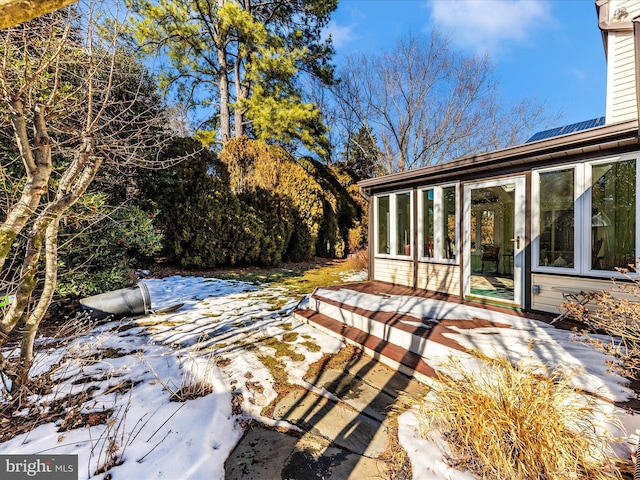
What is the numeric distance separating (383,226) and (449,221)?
5.29 ft

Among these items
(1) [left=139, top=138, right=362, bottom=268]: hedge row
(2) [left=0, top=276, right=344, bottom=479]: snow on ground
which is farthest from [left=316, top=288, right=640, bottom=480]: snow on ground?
(1) [left=139, top=138, right=362, bottom=268]: hedge row

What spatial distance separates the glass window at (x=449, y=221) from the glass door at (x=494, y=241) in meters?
0.25

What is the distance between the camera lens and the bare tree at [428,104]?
45.0 feet

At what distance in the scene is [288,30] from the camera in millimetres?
12047

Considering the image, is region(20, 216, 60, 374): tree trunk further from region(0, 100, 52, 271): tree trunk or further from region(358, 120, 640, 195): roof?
region(358, 120, 640, 195): roof

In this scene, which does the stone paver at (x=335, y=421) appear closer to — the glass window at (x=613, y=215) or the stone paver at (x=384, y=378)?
the stone paver at (x=384, y=378)

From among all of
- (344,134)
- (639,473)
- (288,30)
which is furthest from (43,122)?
(344,134)

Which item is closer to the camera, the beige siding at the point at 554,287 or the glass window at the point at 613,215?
the glass window at the point at 613,215

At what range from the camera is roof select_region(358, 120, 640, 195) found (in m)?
3.24

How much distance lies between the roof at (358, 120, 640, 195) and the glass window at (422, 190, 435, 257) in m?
0.32

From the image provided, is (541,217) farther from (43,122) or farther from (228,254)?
(228,254)

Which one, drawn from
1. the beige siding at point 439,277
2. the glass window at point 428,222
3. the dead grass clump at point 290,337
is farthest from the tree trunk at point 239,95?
the dead grass clump at point 290,337

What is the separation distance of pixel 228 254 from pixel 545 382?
8.71 meters

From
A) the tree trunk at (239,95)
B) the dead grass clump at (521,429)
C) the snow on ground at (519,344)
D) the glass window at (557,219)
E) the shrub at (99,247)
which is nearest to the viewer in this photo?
the dead grass clump at (521,429)
